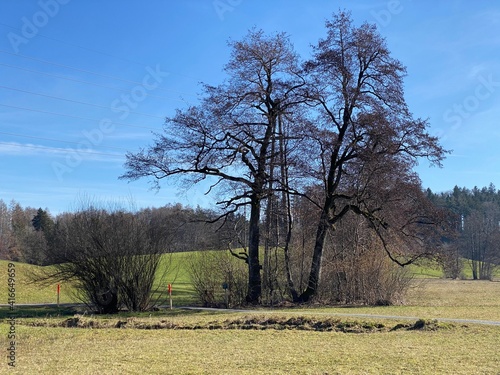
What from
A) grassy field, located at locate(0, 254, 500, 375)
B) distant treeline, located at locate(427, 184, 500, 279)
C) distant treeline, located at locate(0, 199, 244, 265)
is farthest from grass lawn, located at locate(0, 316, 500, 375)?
distant treeline, located at locate(427, 184, 500, 279)

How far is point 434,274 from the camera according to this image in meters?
83.9

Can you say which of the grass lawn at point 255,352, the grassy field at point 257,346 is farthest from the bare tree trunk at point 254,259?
the grass lawn at point 255,352

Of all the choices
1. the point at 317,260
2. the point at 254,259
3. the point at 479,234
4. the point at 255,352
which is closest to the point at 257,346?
the point at 255,352

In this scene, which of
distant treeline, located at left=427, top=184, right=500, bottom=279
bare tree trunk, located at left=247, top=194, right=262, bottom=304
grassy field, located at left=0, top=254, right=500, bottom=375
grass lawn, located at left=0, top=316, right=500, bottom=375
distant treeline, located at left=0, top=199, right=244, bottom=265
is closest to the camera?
grass lawn, located at left=0, top=316, right=500, bottom=375

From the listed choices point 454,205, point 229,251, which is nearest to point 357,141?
point 229,251

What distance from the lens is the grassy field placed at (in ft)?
33.9

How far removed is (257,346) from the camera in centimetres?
1357

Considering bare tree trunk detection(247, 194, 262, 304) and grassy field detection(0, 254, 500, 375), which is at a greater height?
bare tree trunk detection(247, 194, 262, 304)

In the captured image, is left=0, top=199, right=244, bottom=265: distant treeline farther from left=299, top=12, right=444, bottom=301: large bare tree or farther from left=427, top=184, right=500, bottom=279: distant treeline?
left=427, top=184, right=500, bottom=279: distant treeline

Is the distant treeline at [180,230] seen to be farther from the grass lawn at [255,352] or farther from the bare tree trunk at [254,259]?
the grass lawn at [255,352]

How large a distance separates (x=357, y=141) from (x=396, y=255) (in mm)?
6774

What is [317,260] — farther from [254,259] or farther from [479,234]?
[479,234]

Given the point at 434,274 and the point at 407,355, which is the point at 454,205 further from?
the point at 407,355

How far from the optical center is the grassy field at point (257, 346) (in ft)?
33.9
